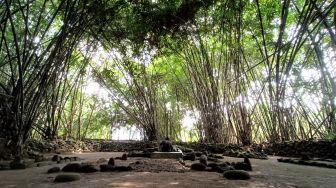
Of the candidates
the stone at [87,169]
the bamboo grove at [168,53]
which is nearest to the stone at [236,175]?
the stone at [87,169]

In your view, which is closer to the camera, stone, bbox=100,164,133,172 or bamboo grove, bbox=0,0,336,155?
stone, bbox=100,164,133,172

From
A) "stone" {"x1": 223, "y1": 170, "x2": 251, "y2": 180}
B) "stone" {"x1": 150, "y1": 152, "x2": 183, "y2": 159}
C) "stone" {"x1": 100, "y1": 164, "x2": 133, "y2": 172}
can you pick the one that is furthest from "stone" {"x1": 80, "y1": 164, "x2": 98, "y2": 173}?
"stone" {"x1": 150, "y1": 152, "x2": 183, "y2": 159}

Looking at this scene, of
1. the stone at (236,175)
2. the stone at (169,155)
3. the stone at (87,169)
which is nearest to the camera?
the stone at (236,175)

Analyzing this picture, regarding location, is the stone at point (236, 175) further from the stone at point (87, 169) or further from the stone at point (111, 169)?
the stone at point (87, 169)

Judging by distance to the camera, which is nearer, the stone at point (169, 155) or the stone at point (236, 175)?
the stone at point (236, 175)

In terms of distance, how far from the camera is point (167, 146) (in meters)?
5.53

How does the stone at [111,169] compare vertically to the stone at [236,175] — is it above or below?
above

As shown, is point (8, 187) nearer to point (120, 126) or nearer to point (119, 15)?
point (119, 15)

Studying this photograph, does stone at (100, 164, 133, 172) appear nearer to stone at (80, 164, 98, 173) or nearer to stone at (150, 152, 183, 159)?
stone at (80, 164, 98, 173)

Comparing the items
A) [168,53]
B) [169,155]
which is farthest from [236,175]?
[168,53]

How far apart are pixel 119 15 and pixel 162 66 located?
4.01m

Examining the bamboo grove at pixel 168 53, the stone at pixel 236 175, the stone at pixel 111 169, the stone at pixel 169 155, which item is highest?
the bamboo grove at pixel 168 53

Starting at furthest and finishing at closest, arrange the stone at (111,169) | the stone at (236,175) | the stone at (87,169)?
1. the stone at (111,169)
2. the stone at (87,169)
3. the stone at (236,175)

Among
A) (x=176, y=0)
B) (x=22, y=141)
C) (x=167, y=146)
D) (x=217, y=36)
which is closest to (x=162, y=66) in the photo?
(x=217, y=36)
